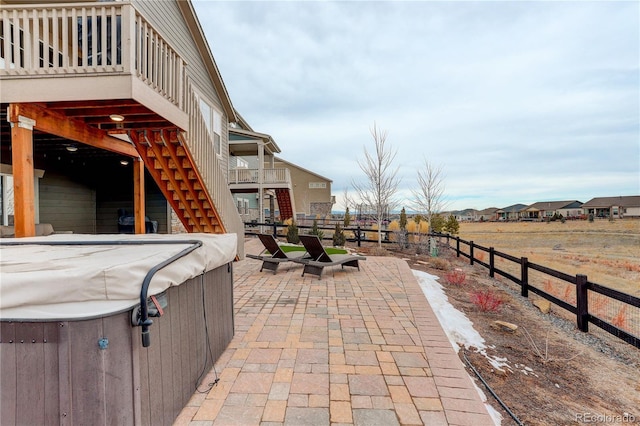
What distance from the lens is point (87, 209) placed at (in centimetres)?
954

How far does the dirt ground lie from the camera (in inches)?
102

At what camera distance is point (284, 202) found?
17.4 m

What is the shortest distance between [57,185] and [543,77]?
16.2m

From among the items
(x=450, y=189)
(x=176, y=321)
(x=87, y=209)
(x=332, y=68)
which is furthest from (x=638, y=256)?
(x=87, y=209)

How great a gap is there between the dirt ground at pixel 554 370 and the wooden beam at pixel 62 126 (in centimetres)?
640

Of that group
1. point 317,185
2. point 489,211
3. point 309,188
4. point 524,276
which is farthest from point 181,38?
point 489,211

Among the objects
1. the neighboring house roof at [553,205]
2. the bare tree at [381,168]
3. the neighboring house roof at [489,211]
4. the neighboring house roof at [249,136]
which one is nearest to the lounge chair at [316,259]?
the bare tree at [381,168]

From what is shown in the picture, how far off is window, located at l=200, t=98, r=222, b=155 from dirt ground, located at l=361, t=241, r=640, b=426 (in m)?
9.54

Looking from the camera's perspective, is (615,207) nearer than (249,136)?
No

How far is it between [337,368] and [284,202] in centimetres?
1488

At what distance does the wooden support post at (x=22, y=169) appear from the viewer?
4.08 metres

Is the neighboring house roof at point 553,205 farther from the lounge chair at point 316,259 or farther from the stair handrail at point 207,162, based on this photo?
the stair handrail at point 207,162

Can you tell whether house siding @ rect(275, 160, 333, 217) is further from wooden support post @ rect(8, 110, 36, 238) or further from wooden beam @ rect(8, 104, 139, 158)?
wooden support post @ rect(8, 110, 36, 238)

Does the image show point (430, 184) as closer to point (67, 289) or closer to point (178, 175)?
point (178, 175)
